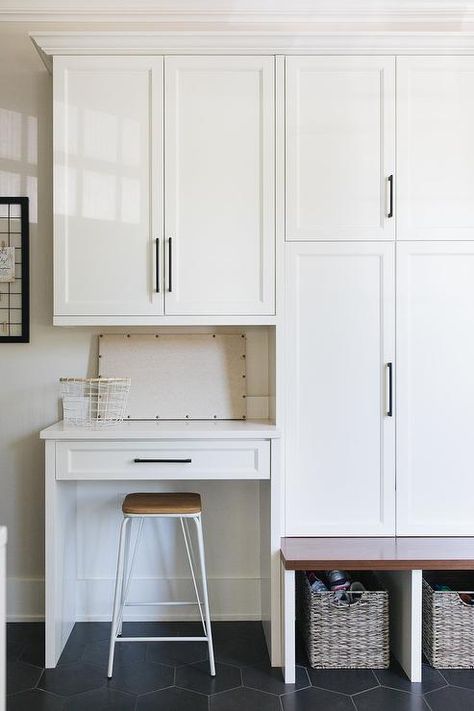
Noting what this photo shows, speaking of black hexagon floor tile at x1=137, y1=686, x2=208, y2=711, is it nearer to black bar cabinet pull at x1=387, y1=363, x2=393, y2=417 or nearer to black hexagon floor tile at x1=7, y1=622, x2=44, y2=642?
black hexagon floor tile at x1=7, y1=622, x2=44, y2=642

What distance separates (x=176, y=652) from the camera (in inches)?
97.6

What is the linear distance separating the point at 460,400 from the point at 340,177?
1061mm

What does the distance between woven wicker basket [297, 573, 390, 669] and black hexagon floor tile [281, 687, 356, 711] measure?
167 mm

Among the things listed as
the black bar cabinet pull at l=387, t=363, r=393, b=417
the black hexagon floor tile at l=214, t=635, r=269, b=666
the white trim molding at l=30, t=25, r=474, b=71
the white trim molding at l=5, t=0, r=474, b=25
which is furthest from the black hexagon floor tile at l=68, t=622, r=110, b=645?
the white trim molding at l=5, t=0, r=474, b=25

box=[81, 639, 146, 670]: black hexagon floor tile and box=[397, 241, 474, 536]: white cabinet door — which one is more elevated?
box=[397, 241, 474, 536]: white cabinet door

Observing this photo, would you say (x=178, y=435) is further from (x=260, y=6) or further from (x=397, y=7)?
(x=397, y=7)

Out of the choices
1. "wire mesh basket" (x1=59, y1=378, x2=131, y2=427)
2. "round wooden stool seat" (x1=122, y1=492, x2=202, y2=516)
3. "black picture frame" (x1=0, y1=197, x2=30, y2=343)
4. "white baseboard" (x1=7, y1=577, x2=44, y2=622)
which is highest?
"black picture frame" (x1=0, y1=197, x2=30, y2=343)

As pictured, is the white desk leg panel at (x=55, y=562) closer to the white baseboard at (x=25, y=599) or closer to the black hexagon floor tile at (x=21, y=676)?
the black hexagon floor tile at (x=21, y=676)

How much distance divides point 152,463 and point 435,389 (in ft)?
3.97

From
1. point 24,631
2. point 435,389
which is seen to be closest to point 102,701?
point 24,631

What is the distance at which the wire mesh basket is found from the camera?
2490 mm

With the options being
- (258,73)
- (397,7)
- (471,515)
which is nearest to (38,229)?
(258,73)

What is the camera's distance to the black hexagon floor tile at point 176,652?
241 centimetres

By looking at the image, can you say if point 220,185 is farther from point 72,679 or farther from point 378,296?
point 72,679
